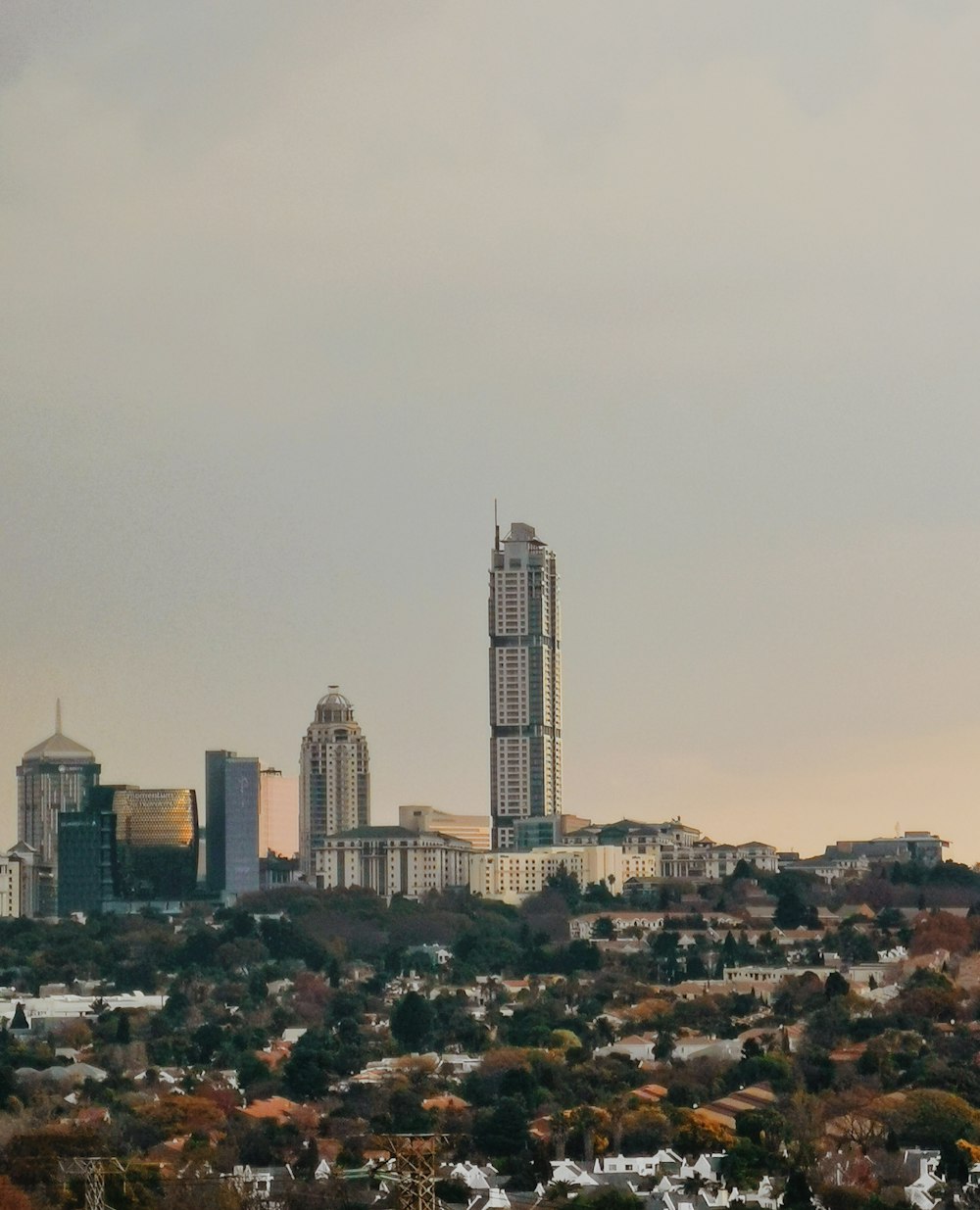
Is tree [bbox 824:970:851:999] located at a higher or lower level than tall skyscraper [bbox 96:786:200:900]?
lower

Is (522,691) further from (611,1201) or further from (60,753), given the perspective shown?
(611,1201)

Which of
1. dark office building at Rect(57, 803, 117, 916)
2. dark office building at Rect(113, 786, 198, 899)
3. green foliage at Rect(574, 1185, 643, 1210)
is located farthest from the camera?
dark office building at Rect(113, 786, 198, 899)

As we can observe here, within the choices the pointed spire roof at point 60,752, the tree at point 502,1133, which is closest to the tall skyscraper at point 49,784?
the pointed spire roof at point 60,752

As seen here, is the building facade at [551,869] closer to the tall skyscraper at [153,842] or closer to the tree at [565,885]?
the tree at [565,885]

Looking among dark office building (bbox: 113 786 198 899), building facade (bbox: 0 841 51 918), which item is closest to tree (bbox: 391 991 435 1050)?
building facade (bbox: 0 841 51 918)

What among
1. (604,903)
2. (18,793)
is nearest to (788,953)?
(604,903)

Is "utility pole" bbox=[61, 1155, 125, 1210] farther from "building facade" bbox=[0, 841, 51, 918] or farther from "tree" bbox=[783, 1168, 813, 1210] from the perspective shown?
"building facade" bbox=[0, 841, 51, 918]
